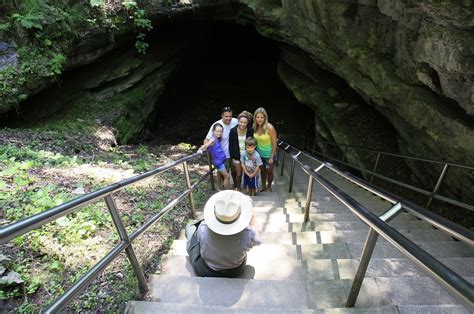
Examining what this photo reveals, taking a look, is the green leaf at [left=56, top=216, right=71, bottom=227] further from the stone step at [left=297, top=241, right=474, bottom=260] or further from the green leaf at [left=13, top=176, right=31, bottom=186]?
the stone step at [left=297, top=241, right=474, bottom=260]

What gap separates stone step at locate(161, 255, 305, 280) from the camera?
2891 millimetres

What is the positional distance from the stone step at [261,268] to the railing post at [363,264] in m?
0.73

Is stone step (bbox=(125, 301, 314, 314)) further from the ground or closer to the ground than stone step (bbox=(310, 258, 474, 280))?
further from the ground

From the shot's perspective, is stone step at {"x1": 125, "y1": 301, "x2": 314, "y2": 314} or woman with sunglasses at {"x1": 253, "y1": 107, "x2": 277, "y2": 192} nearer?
stone step at {"x1": 125, "y1": 301, "x2": 314, "y2": 314}

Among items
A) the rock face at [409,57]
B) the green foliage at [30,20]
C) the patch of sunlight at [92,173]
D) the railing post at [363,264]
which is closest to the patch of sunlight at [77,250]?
the patch of sunlight at [92,173]

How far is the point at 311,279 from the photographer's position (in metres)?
2.72

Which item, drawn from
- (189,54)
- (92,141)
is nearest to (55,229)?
(92,141)

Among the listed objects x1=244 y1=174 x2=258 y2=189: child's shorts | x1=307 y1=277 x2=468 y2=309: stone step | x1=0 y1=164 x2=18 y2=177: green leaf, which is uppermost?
x1=0 y1=164 x2=18 y2=177: green leaf

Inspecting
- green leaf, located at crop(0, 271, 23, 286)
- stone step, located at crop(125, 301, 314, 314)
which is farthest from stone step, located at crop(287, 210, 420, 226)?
green leaf, located at crop(0, 271, 23, 286)

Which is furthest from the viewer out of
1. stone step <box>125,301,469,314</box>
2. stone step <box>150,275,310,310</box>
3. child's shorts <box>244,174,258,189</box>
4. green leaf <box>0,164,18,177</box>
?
child's shorts <box>244,174,258,189</box>

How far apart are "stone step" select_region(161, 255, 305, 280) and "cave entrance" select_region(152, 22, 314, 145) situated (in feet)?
33.9

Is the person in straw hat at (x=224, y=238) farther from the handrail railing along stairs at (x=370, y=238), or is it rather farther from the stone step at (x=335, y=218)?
the stone step at (x=335, y=218)

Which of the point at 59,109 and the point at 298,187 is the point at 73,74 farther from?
the point at 298,187

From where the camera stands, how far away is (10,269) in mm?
2279
